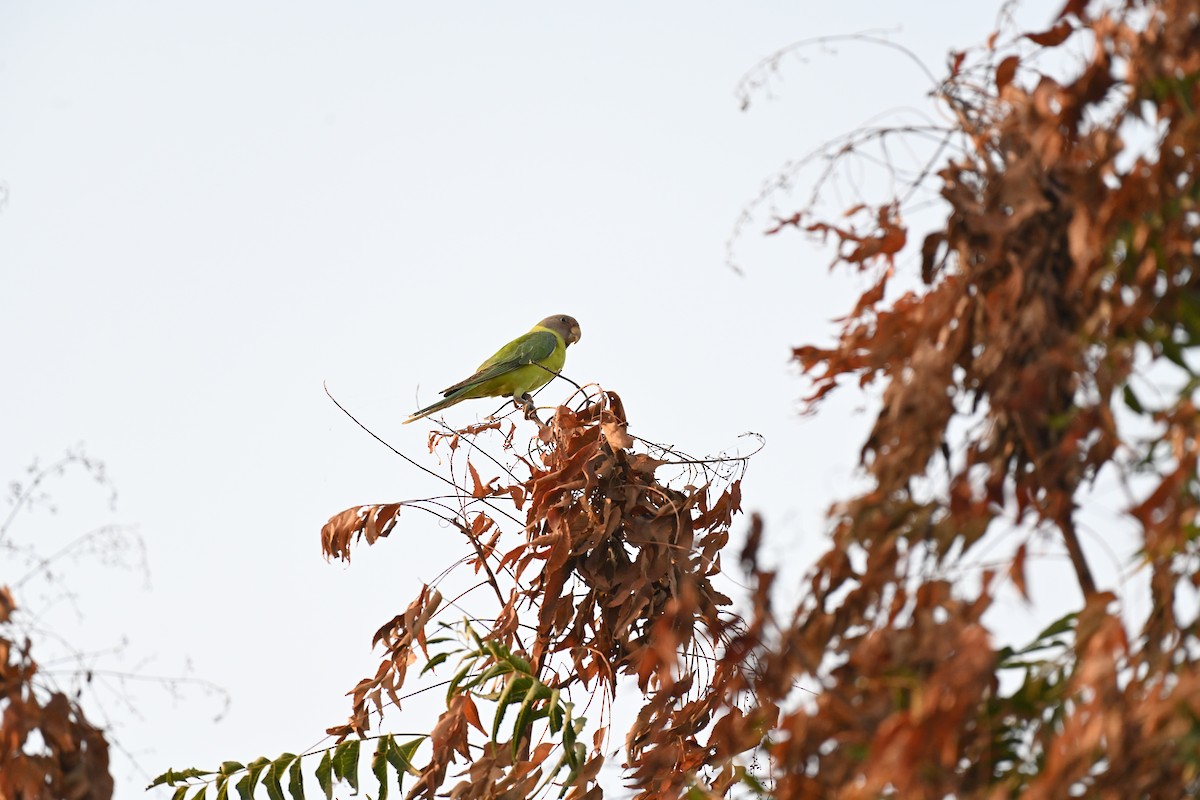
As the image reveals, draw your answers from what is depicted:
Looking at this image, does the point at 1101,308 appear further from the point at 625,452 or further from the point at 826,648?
the point at 625,452

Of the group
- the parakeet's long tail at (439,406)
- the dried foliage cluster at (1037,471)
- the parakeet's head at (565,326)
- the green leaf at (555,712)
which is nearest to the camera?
the dried foliage cluster at (1037,471)

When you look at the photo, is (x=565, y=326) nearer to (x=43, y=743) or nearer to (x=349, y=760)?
(x=349, y=760)

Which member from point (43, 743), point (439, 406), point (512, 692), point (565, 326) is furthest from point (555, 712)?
point (565, 326)

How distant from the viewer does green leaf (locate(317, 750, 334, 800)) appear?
4.62 metres

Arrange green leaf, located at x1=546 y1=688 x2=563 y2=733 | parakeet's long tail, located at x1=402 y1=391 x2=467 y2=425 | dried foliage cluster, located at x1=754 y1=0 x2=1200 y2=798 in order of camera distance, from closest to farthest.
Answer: dried foliage cluster, located at x1=754 y1=0 x2=1200 y2=798, green leaf, located at x1=546 y1=688 x2=563 y2=733, parakeet's long tail, located at x1=402 y1=391 x2=467 y2=425

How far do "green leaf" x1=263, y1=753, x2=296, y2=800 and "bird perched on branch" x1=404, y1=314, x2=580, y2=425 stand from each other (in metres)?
4.07

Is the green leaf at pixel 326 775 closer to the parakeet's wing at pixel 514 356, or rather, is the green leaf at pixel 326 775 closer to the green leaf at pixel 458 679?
the green leaf at pixel 458 679

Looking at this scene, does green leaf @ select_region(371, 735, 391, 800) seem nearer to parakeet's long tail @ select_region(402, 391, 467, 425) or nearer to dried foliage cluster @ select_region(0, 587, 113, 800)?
dried foliage cluster @ select_region(0, 587, 113, 800)

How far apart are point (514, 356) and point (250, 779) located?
4.98 m

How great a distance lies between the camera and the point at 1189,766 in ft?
7.41

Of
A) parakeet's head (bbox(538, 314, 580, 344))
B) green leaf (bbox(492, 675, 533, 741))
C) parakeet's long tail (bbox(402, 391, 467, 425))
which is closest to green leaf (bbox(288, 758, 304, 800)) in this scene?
green leaf (bbox(492, 675, 533, 741))

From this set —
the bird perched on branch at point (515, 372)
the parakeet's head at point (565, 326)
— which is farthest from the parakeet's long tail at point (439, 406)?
the parakeet's head at point (565, 326)

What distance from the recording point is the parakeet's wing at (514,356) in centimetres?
903

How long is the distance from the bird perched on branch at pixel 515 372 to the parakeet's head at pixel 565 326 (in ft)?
1.18
